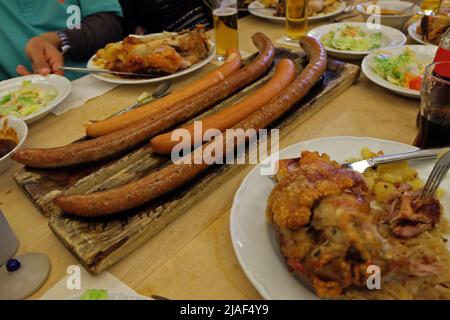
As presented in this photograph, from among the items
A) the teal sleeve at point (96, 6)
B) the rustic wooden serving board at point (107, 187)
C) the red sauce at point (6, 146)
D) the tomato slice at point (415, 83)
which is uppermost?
the teal sleeve at point (96, 6)

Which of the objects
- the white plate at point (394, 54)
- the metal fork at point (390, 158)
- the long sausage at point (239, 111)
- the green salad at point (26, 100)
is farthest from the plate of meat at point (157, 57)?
the metal fork at point (390, 158)

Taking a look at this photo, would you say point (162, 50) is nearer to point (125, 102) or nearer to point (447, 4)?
point (125, 102)

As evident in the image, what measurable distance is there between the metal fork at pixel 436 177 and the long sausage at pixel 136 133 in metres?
1.12

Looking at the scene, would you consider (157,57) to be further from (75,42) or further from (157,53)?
(75,42)

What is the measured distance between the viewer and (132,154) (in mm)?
1646

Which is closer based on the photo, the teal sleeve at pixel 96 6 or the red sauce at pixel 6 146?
the red sauce at pixel 6 146

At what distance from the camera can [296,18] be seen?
2.77 m

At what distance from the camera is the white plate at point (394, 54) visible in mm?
1974

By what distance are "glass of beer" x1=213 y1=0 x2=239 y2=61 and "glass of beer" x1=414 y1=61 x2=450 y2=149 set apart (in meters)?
1.48

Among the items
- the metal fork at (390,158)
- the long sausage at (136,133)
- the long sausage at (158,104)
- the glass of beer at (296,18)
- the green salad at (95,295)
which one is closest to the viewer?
the green salad at (95,295)

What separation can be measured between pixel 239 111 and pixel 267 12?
1.98 m

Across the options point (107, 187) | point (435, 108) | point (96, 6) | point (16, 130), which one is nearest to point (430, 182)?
point (435, 108)

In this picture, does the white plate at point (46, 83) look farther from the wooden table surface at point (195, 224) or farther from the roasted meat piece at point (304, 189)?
the roasted meat piece at point (304, 189)
